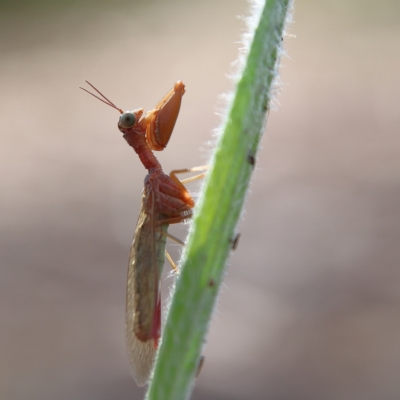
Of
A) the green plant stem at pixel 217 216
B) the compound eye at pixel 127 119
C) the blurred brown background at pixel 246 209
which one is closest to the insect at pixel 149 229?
the compound eye at pixel 127 119

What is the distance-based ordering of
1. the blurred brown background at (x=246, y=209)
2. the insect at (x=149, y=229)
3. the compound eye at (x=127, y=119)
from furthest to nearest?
the blurred brown background at (x=246, y=209)
the compound eye at (x=127, y=119)
the insect at (x=149, y=229)

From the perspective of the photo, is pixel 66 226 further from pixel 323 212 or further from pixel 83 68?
pixel 83 68

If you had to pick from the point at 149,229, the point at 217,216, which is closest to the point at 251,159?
the point at 217,216

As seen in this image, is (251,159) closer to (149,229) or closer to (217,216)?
(217,216)

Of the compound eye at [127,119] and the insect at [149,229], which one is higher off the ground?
the compound eye at [127,119]

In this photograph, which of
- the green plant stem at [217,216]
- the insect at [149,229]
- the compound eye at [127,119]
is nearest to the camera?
the green plant stem at [217,216]

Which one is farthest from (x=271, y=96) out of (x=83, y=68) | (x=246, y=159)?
(x=83, y=68)

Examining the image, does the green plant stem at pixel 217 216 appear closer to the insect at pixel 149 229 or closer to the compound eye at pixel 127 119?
the insect at pixel 149 229

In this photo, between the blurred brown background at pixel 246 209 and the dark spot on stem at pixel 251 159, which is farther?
the blurred brown background at pixel 246 209
